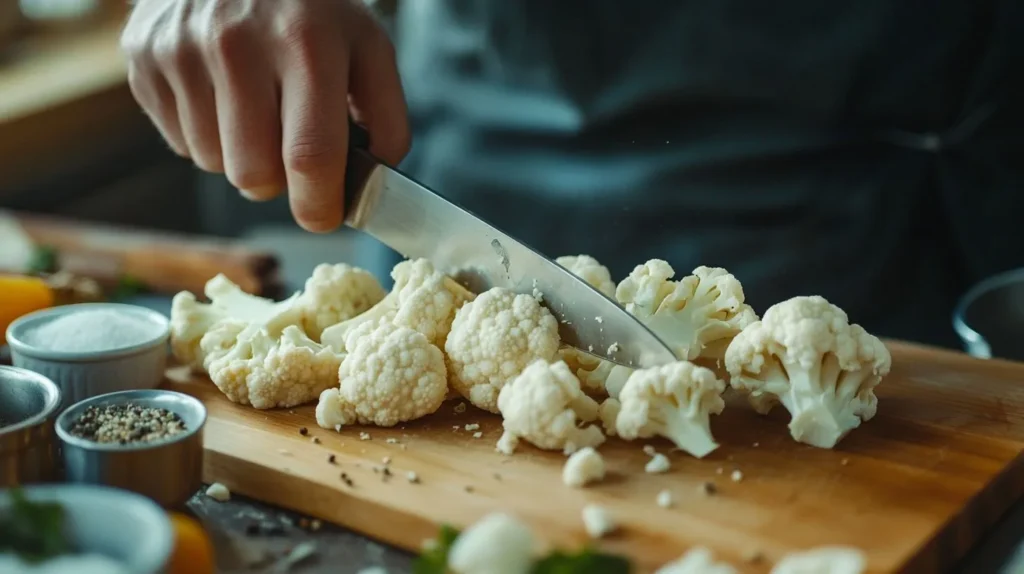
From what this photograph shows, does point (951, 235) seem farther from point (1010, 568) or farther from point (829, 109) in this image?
point (1010, 568)

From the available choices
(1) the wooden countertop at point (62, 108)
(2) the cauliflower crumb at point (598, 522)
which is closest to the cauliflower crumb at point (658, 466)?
(2) the cauliflower crumb at point (598, 522)

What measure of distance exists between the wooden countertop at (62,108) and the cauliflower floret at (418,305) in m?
2.17

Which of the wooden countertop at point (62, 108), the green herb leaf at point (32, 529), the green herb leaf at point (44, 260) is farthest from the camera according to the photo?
the wooden countertop at point (62, 108)

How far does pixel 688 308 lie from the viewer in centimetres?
136

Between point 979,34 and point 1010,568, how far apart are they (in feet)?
3.71

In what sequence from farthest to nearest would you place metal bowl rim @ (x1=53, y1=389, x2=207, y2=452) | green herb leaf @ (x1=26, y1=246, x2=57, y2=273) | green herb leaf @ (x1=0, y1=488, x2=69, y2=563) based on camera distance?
green herb leaf @ (x1=26, y1=246, x2=57, y2=273), metal bowl rim @ (x1=53, y1=389, x2=207, y2=452), green herb leaf @ (x1=0, y1=488, x2=69, y2=563)

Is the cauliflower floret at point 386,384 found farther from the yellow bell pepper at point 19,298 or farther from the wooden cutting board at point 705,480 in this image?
the yellow bell pepper at point 19,298

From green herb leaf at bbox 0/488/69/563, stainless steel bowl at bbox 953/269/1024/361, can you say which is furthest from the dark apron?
green herb leaf at bbox 0/488/69/563

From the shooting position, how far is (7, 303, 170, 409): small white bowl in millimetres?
1321

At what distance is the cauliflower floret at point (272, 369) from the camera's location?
4.36 ft

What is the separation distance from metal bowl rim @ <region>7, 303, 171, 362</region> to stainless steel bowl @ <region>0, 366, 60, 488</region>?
11cm

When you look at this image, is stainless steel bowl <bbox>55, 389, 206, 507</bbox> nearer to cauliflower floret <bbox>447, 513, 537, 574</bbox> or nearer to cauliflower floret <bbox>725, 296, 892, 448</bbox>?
cauliflower floret <bbox>447, 513, 537, 574</bbox>

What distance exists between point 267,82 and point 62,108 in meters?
2.14

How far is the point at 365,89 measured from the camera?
1598mm
